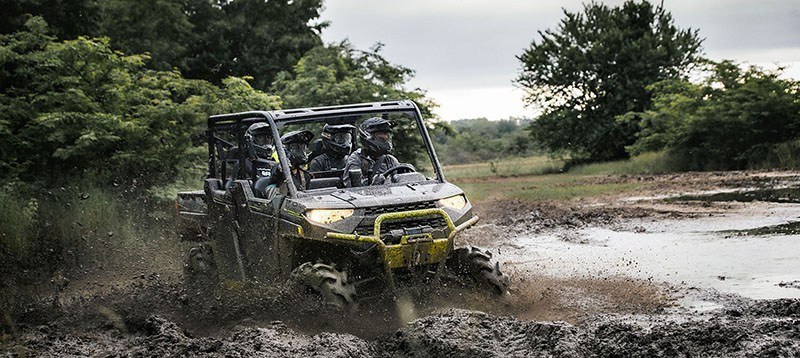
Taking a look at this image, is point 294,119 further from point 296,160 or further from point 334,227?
point 334,227

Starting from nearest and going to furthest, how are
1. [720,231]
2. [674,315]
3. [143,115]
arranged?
[674,315] < [720,231] < [143,115]

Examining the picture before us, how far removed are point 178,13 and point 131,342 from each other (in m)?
32.5

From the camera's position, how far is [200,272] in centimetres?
1115

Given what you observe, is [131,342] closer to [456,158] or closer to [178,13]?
[178,13]

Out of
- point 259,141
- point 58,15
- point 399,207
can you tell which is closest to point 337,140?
point 259,141

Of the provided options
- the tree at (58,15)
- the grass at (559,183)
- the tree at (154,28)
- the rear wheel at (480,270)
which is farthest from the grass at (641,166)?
the rear wheel at (480,270)

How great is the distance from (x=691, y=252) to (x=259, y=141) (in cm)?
607

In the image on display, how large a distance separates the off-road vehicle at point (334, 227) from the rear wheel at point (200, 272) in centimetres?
1

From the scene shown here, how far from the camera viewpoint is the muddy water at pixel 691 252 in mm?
10438

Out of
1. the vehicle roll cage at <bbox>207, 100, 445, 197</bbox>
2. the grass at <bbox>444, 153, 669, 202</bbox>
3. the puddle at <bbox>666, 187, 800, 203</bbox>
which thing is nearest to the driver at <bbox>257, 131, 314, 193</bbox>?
the vehicle roll cage at <bbox>207, 100, 445, 197</bbox>

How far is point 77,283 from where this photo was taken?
13.6m

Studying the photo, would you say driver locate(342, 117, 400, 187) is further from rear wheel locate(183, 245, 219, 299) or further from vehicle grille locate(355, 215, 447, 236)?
rear wheel locate(183, 245, 219, 299)

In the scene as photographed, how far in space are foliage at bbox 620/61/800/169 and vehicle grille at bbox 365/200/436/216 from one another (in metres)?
22.6

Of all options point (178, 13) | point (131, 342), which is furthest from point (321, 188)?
point (178, 13)
